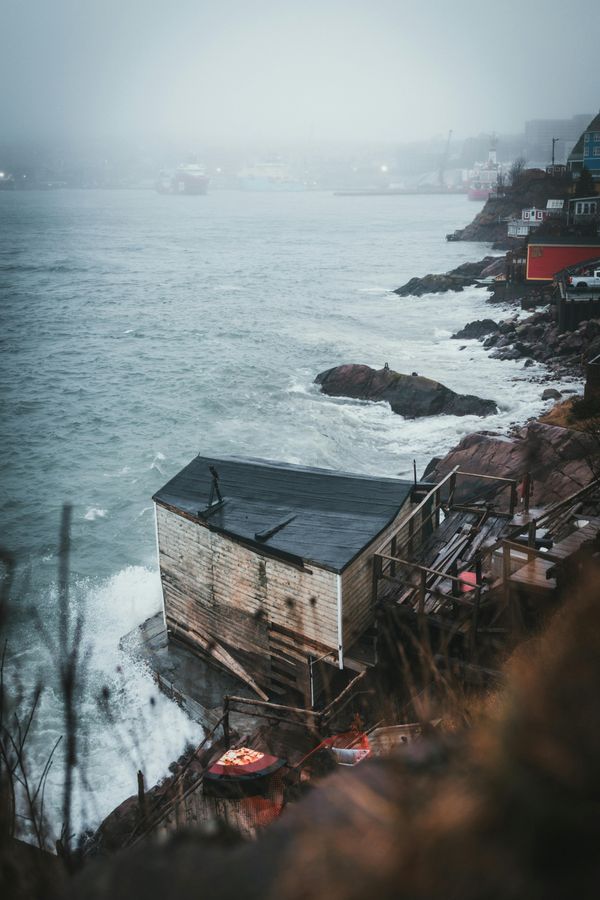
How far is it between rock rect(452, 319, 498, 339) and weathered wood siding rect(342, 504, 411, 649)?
46.7m

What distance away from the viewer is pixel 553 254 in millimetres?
68250

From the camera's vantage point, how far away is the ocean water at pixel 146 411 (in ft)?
60.0

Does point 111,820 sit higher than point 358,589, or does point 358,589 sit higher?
point 358,589

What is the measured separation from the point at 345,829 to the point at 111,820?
13031 millimetres

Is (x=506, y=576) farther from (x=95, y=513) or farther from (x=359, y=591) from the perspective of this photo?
(x=95, y=513)

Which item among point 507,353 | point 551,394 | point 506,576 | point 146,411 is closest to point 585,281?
point 507,353

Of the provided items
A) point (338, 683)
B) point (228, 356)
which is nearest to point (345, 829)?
point (338, 683)

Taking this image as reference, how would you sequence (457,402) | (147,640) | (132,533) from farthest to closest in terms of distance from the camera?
(457,402), (132,533), (147,640)

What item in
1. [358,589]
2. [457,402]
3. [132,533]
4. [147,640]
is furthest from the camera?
[457,402]

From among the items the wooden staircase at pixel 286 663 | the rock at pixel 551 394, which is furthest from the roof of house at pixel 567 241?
the wooden staircase at pixel 286 663

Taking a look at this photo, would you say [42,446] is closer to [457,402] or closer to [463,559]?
[457,402]

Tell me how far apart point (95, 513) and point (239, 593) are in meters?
16.7

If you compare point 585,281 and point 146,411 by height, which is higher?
point 585,281

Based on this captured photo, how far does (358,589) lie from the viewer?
1462 centimetres
